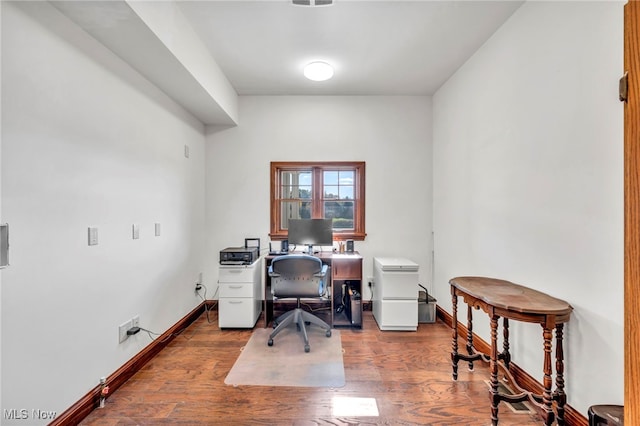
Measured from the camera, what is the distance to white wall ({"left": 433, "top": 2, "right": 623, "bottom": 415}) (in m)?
1.38

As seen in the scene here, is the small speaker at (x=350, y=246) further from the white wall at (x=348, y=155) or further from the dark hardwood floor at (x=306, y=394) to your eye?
the dark hardwood floor at (x=306, y=394)

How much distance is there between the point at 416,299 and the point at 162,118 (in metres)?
3.21

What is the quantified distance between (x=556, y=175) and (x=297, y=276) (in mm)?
2150

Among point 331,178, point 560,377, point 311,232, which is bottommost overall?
point 560,377

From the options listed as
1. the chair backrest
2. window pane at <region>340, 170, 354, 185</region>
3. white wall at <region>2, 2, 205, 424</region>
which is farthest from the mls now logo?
window pane at <region>340, 170, 354, 185</region>

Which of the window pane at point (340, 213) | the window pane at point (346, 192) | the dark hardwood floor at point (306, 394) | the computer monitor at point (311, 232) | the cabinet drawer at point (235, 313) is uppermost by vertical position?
the window pane at point (346, 192)

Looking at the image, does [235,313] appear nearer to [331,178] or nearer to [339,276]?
[339,276]

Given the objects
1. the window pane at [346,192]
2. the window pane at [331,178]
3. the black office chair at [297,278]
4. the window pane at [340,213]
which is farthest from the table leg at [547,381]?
the window pane at [331,178]

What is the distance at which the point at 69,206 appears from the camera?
161cm

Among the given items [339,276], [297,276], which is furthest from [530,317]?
[339,276]

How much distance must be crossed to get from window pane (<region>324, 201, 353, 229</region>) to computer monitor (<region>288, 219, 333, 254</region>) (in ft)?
1.09

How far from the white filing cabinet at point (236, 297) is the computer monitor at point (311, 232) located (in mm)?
701

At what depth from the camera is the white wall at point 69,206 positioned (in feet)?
4.36

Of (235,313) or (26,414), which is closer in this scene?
(26,414)
